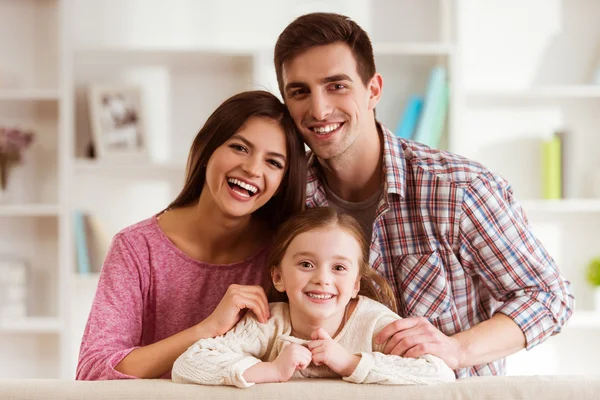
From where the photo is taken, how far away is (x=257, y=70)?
325 cm

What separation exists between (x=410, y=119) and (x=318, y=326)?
189cm

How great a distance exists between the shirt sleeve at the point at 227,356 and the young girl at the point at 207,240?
0.04m

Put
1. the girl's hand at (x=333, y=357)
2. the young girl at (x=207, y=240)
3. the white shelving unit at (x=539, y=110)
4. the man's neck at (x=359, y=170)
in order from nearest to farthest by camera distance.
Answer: the girl's hand at (x=333, y=357) < the young girl at (x=207, y=240) < the man's neck at (x=359, y=170) < the white shelving unit at (x=539, y=110)

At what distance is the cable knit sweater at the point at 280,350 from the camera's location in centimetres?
132

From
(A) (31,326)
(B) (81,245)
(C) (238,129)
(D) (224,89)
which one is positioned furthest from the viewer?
(D) (224,89)

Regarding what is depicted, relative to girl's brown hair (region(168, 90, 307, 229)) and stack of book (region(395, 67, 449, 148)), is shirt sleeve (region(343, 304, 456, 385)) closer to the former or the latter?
girl's brown hair (region(168, 90, 307, 229))

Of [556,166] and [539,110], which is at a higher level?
[539,110]

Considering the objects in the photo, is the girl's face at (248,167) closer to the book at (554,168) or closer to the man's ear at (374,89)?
the man's ear at (374,89)

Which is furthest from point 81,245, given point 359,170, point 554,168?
point 554,168

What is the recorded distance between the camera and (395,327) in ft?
5.06

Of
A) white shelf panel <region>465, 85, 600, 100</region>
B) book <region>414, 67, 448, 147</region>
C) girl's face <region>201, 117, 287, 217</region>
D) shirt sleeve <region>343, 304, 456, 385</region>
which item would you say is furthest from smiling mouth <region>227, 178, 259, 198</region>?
white shelf panel <region>465, 85, 600, 100</region>

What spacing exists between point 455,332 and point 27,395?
1.03 metres

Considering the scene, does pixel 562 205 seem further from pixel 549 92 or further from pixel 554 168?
pixel 549 92

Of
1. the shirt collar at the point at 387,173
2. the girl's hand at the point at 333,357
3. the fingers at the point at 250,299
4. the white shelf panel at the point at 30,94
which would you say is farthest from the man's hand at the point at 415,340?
the white shelf panel at the point at 30,94
